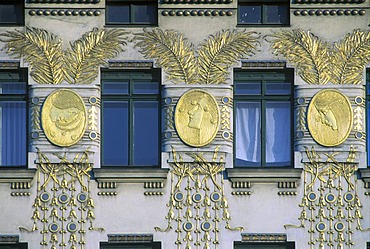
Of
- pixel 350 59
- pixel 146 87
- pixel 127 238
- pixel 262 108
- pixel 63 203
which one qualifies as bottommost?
pixel 127 238

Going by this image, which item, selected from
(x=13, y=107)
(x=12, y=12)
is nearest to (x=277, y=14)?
(x=12, y=12)

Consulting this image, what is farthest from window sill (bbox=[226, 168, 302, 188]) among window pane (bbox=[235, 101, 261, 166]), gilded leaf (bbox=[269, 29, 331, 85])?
gilded leaf (bbox=[269, 29, 331, 85])

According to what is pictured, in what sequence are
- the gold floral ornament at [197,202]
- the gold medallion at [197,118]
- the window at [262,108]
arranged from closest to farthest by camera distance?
the gold floral ornament at [197,202], the gold medallion at [197,118], the window at [262,108]

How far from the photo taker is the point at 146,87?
152ft

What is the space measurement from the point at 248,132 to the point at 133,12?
3919mm

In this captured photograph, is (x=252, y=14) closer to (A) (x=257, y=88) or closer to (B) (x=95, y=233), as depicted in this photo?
(A) (x=257, y=88)

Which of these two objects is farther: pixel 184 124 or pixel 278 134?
pixel 278 134

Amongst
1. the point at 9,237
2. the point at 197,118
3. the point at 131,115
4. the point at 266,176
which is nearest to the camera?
the point at 9,237

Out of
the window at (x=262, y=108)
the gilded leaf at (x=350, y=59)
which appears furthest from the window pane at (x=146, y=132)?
the gilded leaf at (x=350, y=59)

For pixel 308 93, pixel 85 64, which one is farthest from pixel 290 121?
pixel 85 64

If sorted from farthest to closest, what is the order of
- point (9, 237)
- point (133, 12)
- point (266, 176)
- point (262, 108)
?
point (133, 12)
point (262, 108)
point (266, 176)
point (9, 237)

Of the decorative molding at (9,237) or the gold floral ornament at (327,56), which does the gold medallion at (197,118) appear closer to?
the gold floral ornament at (327,56)

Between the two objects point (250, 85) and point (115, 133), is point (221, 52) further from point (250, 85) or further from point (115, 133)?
point (115, 133)

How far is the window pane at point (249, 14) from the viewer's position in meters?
46.4
